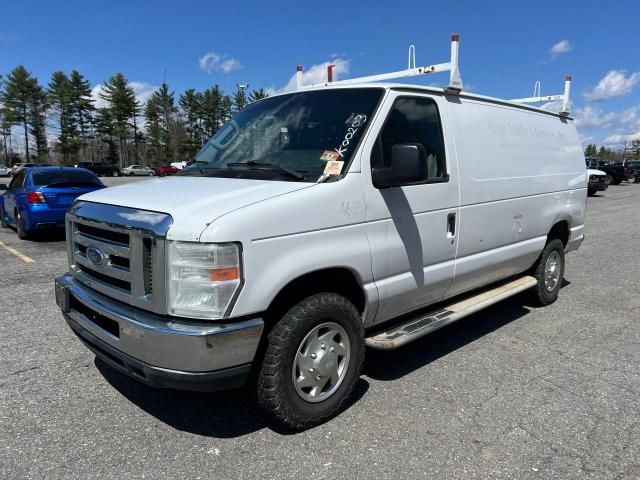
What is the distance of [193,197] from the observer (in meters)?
2.89

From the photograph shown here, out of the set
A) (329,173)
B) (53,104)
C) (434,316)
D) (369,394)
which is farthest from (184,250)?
(53,104)

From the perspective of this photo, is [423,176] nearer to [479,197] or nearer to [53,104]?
[479,197]

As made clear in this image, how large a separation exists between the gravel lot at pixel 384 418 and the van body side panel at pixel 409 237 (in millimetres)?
685

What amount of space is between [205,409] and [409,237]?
188 cm

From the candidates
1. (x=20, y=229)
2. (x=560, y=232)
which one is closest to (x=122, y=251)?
(x=560, y=232)

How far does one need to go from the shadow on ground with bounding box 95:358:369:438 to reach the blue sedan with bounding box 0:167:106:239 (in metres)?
6.98

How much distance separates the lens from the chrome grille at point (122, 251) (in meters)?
2.63

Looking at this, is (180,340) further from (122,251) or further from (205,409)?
(205,409)

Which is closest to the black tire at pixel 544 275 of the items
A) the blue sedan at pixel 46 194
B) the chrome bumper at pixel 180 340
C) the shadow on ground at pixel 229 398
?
the shadow on ground at pixel 229 398

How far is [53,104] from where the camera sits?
74562 millimetres

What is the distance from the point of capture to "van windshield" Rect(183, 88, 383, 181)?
3.32 m

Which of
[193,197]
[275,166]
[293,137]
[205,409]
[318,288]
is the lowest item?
[205,409]

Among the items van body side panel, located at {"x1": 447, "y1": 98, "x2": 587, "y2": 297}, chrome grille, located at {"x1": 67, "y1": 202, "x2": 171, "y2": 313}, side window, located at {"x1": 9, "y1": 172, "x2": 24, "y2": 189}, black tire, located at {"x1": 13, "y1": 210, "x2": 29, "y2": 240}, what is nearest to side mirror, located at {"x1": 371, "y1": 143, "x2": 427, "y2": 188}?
van body side panel, located at {"x1": 447, "y1": 98, "x2": 587, "y2": 297}

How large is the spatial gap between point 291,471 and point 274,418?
1.17 ft
